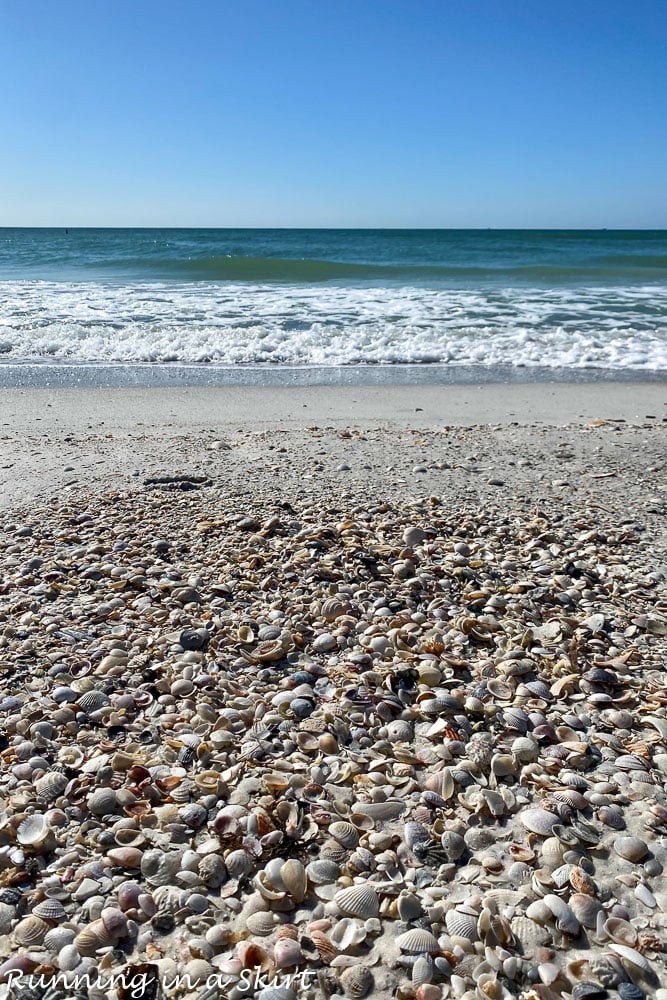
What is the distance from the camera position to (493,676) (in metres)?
2.40

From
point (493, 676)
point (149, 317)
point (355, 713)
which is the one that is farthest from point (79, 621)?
point (149, 317)

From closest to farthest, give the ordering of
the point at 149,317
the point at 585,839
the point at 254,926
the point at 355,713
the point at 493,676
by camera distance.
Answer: the point at 254,926 → the point at 585,839 → the point at 355,713 → the point at 493,676 → the point at 149,317

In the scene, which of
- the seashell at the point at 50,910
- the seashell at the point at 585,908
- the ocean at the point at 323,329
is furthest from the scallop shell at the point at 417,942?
the ocean at the point at 323,329

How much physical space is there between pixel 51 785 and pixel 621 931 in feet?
4.62

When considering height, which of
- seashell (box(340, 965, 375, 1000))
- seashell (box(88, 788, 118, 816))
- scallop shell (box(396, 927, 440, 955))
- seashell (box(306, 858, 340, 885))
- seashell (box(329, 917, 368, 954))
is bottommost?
seashell (box(340, 965, 375, 1000))

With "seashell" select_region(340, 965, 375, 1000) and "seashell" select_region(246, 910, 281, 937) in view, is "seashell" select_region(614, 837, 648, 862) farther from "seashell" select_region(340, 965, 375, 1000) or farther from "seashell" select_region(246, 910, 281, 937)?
"seashell" select_region(246, 910, 281, 937)

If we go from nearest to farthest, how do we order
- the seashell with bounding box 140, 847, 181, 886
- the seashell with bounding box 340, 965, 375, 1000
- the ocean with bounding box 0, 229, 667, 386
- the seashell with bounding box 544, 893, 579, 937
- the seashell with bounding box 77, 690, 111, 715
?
the seashell with bounding box 340, 965, 375, 1000, the seashell with bounding box 544, 893, 579, 937, the seashell with bounding box 140, 847, 181, 886, the seashell with bounding box 77, 690, 111, 715, the ocean with bounding box 0, 229, 667, 386

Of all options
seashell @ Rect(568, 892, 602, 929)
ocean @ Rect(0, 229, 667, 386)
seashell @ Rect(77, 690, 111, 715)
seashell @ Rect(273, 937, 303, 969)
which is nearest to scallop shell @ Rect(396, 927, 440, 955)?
seashell @ Rect(273, 937, 303, 969)

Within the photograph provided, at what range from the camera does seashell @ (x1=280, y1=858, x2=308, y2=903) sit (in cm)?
162

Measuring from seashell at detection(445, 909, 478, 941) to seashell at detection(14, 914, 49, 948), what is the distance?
855 millimetres

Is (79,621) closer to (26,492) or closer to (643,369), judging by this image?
(26,492)

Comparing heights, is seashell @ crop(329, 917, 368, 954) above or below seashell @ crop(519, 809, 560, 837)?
below

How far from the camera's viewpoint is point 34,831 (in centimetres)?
176

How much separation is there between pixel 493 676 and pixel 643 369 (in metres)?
7.23
